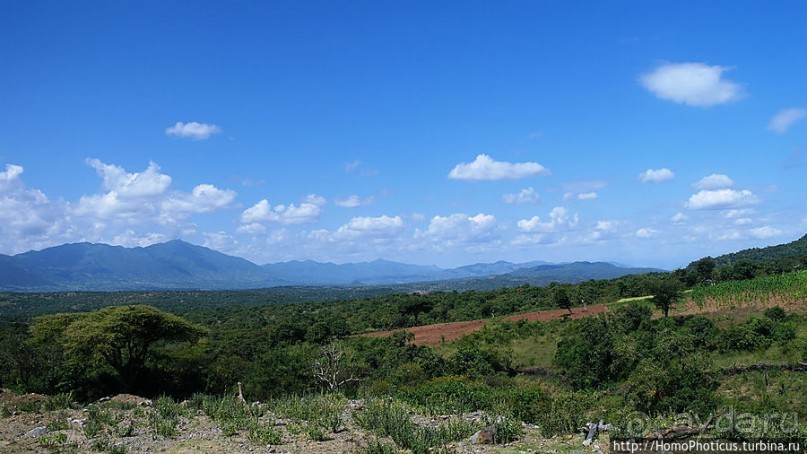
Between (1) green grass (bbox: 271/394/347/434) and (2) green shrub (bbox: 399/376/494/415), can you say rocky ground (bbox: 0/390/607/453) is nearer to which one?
(1) green grass (bbox: 271/394/347/434)

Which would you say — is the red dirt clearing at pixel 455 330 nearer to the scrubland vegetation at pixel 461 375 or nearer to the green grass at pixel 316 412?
the scrubland vegetation at pixel 461 375

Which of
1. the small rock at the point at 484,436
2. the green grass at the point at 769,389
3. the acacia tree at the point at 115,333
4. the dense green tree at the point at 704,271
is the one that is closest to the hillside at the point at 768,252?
the dense green tree at the point at 704,271

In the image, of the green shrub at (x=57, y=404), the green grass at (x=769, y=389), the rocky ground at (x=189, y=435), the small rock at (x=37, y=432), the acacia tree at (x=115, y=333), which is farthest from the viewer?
the acacia tree at (x=115, y=333)

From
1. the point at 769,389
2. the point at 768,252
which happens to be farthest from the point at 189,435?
the point at 768,252

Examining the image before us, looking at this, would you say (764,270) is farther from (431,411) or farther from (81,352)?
(81,352)

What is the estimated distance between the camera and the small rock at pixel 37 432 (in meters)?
11.1

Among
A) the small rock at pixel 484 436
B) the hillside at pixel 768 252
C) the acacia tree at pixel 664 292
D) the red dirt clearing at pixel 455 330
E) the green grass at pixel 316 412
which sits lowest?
the red dirt clearing at pixel 455 330

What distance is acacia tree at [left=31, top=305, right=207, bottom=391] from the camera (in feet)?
70.9

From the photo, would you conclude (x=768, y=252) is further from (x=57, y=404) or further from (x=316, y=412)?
(x=57, y=404)

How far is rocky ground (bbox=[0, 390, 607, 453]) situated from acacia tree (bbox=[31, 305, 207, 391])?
26.1 ft

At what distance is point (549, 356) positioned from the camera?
32.9 m

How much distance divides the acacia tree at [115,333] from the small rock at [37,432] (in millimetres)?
11122

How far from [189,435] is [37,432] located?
3.50 m

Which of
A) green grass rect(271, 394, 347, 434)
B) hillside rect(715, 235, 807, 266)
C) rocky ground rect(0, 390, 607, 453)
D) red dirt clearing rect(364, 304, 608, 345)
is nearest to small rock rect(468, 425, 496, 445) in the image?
rocky ground rect(0, 390, 607, 453)
